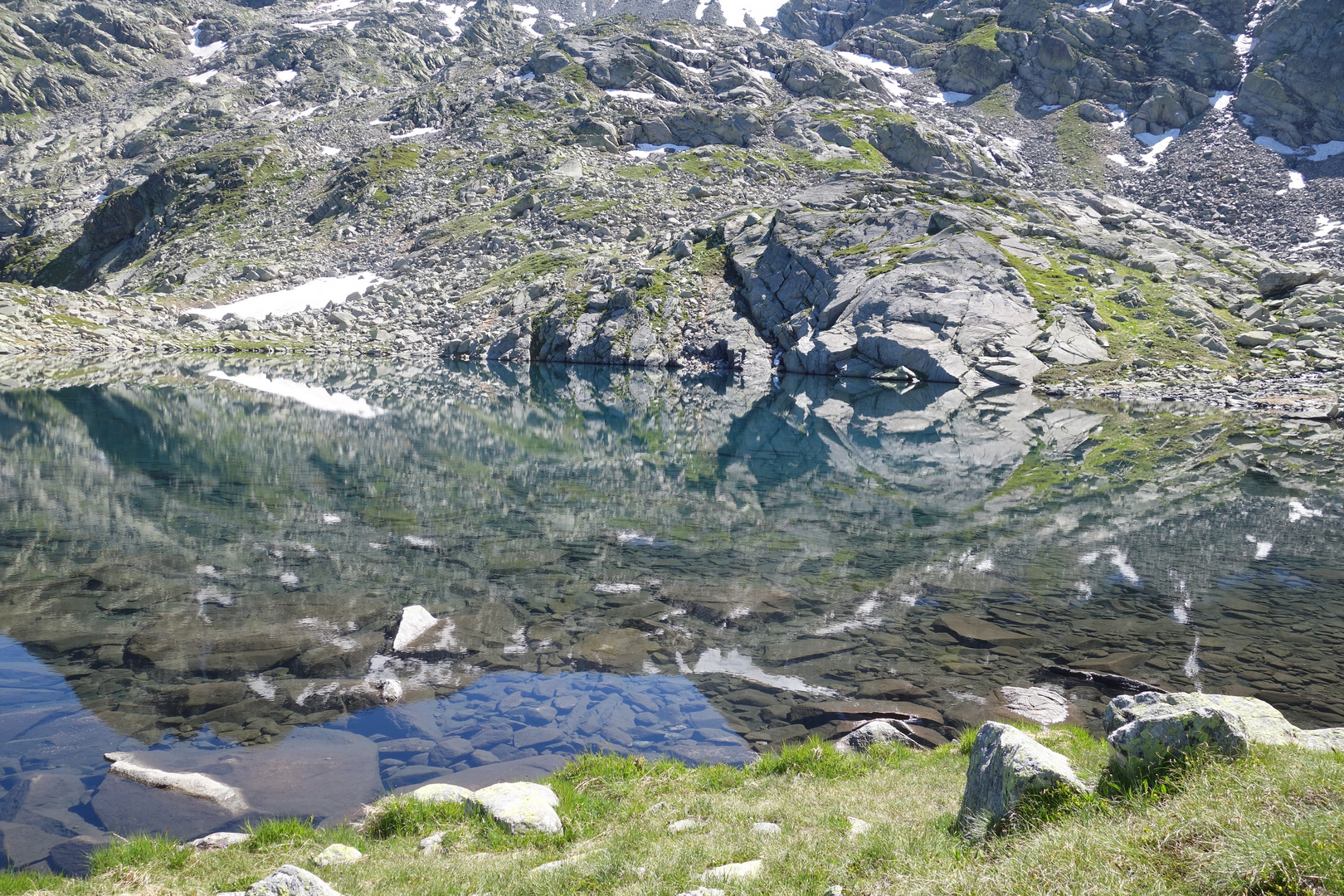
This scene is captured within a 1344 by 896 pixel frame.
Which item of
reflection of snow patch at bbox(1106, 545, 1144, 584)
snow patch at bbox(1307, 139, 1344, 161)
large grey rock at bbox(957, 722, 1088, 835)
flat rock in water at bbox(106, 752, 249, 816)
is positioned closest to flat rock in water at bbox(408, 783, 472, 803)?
flat rock in water at bbox(106, 752, 249, 816)

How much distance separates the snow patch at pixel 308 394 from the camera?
52741 mm

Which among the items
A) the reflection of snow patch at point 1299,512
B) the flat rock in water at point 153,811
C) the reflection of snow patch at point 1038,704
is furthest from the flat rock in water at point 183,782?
the reflection of snow patch at point 1299,512

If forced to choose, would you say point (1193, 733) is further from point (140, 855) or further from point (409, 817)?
point (140, 855)

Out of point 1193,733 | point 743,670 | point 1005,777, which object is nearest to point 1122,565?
point 743,670

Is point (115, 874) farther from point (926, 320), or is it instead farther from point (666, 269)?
point (666, 269)

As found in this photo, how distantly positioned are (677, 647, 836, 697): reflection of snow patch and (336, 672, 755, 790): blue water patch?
2.77 feet

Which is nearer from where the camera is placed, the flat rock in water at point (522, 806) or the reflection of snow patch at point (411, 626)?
the flat rock in water at point (522, 806)

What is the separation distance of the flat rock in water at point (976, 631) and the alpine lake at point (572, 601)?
3.7 inches

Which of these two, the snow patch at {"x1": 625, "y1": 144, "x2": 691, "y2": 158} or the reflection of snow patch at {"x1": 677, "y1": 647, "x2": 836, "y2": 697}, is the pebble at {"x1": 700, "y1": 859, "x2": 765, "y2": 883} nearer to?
the reflection of snow patch at {"x1": 677, "y1": 647, "x2": 836, "y2": 697}

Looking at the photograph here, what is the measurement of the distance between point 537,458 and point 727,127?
504ft

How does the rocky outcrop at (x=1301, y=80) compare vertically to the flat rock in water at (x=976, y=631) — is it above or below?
above

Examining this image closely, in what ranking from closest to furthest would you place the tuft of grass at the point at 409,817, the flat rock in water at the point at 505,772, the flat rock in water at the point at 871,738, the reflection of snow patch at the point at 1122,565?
the tuft of grass at the point at 409,817, the flat rock in water at the point at 505,772, the flat rock in water at the point at 871,738, the reflection of snow patch at the point at 1122,565

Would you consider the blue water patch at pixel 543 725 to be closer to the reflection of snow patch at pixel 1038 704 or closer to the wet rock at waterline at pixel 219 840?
the wet rock at waterline at pixel 219 840

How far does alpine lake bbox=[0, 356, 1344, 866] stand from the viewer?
12273 mm
